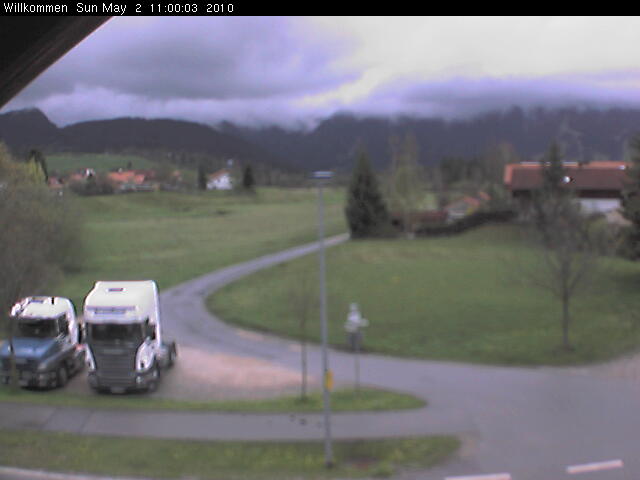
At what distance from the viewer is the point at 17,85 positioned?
2.17 meters

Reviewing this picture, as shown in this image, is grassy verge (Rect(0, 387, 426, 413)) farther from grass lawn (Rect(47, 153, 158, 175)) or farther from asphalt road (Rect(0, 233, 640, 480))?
grass lawn (Rect(47, 153, 158, 175))

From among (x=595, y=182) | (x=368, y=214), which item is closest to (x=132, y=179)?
(x=595, y=182)

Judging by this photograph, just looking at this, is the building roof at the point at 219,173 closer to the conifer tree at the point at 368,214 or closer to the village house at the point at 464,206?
the village house at the point at 464,206

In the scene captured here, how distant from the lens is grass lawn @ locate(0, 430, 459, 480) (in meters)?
4.34

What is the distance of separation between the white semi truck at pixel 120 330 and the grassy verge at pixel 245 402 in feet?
1.56

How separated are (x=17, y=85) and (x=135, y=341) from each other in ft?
5.68

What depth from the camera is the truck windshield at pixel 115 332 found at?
3309 mm

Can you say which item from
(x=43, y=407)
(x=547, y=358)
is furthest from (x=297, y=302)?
(x=43, y=407)

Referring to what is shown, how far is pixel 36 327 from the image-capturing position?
3387mm

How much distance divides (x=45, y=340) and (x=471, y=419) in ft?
15.6

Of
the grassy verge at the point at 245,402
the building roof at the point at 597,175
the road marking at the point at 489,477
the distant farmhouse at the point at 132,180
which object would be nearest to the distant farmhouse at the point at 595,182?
the building roof at the point at 597,175

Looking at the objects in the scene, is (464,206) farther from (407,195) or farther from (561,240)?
(561,240)

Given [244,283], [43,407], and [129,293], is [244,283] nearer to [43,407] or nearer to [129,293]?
[43,407]

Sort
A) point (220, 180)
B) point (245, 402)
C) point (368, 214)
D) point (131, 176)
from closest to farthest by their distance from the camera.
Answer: point (131, 176)
point (220, 180)
point (245, 402)
point (368, 214)
